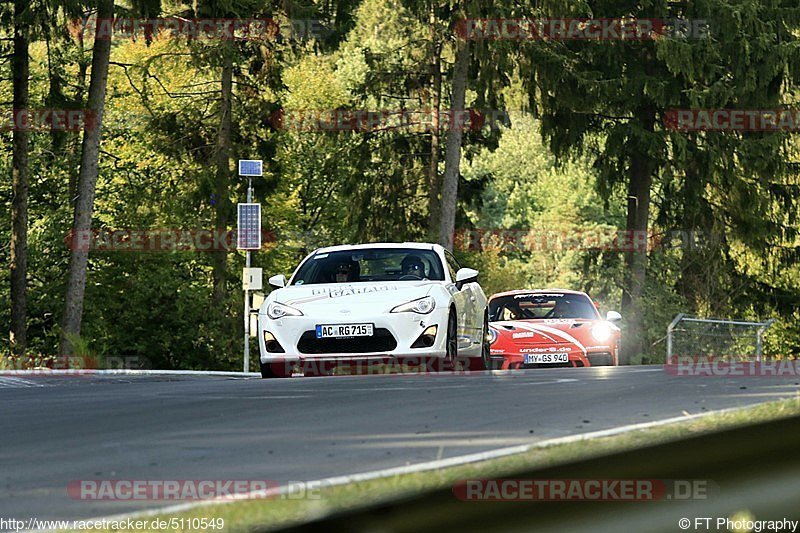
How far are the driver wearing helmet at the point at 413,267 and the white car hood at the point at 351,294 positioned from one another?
788mm

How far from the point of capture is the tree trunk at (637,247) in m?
40.4

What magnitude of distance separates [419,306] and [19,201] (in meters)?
25.1

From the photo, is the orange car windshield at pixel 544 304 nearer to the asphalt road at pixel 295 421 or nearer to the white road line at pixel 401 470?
the asphalt road at pixel 295 421

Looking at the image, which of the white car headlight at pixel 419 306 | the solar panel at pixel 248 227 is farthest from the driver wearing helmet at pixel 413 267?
the solar panel at pixel 248 227

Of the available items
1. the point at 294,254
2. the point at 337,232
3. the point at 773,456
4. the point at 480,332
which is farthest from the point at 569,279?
the point at 773,456

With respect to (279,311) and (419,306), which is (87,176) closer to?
(279,311)

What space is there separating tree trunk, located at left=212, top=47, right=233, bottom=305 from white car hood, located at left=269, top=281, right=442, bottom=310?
27.6 meters

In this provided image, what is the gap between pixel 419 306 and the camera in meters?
14.9

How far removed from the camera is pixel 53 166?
47750 mm

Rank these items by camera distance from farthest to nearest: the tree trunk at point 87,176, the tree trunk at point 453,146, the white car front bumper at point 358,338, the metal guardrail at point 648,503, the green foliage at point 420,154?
the tree trunk at point 453,146, the green foliage at point 420,154, the tree trunk at point 87,176, the white car front bumper at point 358,338, the metal guardrail at point 648,503

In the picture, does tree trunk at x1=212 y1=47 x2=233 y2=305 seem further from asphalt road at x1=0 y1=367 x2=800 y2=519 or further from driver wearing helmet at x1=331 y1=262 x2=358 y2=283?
asphalt road at x1=0 y1=367 x2=800 y2=519

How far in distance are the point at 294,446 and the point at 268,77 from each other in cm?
3741

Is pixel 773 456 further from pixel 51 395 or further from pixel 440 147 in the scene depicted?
pixel 440 147

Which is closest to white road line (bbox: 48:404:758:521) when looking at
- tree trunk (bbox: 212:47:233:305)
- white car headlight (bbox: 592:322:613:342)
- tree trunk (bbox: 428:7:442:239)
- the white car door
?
the white car door
